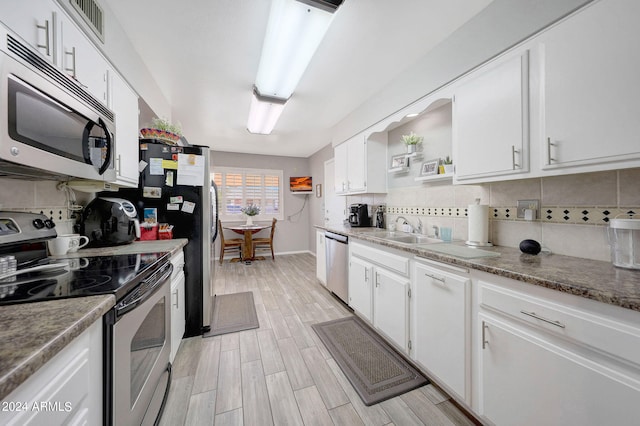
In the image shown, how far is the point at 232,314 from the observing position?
2598 millimetres

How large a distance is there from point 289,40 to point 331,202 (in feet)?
11.1

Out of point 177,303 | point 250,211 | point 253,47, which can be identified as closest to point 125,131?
point 253,47

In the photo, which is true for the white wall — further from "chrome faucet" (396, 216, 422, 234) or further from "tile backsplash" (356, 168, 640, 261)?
"chrome faucet" (396, 216, 422, 234)

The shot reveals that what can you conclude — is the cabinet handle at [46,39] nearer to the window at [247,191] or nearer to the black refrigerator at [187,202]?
the black refrigerator at [187,202]

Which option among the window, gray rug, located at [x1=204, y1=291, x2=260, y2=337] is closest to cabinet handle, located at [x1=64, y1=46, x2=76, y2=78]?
gray rug, located at [x1=204, y1=291, x2=260, y2=337]

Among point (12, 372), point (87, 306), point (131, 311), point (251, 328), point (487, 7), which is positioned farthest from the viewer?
point (251, 328)

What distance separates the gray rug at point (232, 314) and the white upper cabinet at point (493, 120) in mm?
2364

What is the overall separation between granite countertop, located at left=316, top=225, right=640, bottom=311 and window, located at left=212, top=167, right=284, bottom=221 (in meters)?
4.70

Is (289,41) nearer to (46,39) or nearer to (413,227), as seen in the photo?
(46,39)

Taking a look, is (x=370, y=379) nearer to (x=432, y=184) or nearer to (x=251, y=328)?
(x=251, y=328)

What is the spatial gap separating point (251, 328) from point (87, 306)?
5.95 ft

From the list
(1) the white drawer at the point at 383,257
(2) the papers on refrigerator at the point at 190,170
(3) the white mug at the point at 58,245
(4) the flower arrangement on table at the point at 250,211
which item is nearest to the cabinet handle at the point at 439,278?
(1) the white drawer at the point at 383,257

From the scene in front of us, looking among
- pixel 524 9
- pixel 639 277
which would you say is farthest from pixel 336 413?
pixel 524 9

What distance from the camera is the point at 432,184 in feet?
7.58
